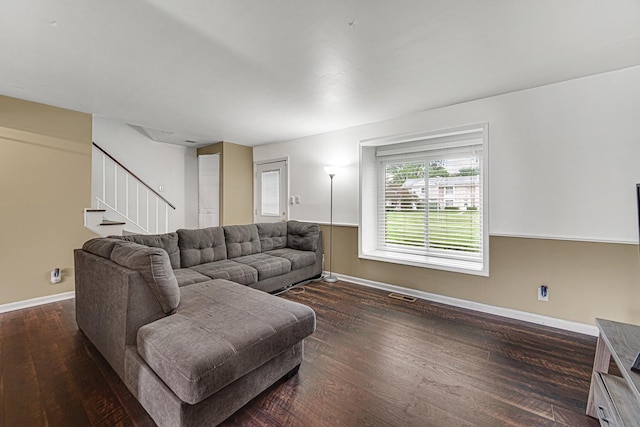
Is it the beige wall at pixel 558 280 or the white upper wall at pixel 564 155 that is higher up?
the white upper wall at pixel 564 155

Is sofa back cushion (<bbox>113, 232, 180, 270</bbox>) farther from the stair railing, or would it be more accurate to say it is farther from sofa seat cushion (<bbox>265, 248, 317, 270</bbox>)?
the stair railing

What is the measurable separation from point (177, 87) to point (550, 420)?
13.2 ft

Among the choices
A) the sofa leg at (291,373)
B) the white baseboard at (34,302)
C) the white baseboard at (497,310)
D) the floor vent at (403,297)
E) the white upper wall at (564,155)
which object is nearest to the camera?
the sofa leg at (291,373)

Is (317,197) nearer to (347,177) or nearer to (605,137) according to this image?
(347,177)

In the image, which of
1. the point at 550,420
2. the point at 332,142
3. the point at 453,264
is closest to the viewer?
the point at 550,420

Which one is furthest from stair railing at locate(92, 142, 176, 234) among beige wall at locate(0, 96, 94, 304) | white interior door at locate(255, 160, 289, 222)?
white interior door at locate(255, 160, 289, 222)

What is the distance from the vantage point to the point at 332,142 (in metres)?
4.47

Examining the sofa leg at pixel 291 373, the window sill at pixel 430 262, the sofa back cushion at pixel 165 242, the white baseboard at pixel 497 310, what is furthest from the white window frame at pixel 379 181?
the sofa back cushion at pixel 165 242

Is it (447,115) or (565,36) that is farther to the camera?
(447,115)

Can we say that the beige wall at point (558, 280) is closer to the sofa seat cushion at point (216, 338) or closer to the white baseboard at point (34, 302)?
the sofa seat cushion at point (216, 338)

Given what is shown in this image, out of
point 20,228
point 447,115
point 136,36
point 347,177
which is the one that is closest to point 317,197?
point 347,177

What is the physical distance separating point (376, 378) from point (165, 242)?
2590 mm

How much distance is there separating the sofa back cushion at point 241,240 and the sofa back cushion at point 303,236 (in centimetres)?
64

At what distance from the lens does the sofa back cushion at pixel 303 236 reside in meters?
4.31
